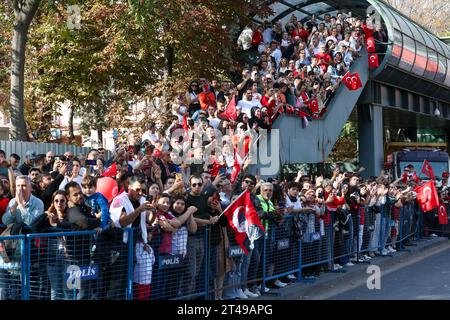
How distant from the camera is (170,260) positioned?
373 inches

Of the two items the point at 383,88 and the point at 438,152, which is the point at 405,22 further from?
the point at 438,152

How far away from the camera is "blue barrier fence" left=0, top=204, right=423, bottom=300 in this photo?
780 centimetres

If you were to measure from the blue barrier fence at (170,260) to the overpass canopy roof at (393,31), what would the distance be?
14.1 metres

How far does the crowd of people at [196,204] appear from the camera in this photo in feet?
27.6

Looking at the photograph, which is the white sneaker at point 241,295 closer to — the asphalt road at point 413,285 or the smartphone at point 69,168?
the asphalt road at point 413,285

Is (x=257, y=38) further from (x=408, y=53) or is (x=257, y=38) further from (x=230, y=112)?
(x=408, y=53)

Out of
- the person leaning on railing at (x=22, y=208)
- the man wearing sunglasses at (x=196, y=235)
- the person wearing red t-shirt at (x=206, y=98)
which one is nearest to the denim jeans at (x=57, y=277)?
the person leaning on railing at (x=22, y=208)

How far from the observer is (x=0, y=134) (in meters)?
37.5

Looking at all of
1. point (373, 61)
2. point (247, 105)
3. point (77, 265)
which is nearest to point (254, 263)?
point (77, 265)

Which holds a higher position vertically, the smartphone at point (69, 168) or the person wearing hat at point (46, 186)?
the smartphone at point (69, 168)

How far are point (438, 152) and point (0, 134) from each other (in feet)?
70.1

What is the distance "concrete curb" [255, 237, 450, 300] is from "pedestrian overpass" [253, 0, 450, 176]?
14.2ft

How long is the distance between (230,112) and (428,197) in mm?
5782

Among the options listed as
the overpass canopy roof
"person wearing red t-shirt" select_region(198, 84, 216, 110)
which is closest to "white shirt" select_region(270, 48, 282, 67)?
the overpass canopy roof
